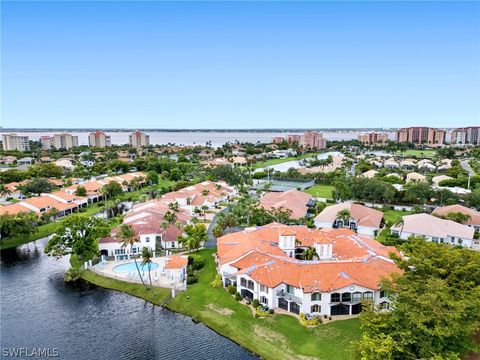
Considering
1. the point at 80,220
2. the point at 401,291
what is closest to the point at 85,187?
the point at 80,220

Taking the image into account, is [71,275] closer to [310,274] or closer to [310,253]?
[310,274]

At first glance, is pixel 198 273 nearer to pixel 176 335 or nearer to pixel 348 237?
pixel 176 335

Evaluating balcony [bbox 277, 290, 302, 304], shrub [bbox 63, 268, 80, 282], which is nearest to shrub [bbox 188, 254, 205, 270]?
balcony [bbox 277, 290, 302, 304]

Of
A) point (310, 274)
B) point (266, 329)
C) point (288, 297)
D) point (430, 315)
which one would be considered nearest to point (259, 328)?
point (266, 329)

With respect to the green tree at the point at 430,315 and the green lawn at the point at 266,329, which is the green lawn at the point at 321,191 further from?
the green tree at the point at 430,315

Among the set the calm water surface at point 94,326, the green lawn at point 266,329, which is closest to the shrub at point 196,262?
the green lawn at point 266,329

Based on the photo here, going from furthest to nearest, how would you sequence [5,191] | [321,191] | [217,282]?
1. [321,191]
2. [5,191]
3. [217,282]

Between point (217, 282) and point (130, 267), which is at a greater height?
point (217, 282)
